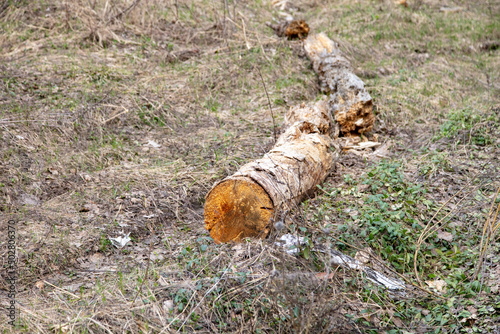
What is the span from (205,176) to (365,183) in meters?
1.72

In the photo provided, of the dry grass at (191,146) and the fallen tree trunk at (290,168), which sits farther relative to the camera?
the fallen tree trunk at (290,168)

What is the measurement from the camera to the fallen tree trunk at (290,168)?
3396 mm

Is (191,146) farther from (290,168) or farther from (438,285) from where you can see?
(438,285)

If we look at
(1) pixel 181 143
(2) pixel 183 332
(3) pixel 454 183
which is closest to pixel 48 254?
(2) pixel 183 332

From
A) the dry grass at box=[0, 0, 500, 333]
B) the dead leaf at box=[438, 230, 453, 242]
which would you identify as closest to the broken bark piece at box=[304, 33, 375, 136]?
the dry grass at box=[0, 0, 500, 333]

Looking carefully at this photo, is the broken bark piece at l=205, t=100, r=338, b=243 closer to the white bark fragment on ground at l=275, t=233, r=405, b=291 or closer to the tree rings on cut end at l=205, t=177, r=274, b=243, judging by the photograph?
the tree rings on cut end at l=205, t=177, r=274, b=243

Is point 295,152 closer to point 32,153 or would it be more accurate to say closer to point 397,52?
point 32,153

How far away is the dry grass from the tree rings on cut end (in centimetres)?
16

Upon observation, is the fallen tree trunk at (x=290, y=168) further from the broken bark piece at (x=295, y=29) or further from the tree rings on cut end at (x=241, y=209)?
the broken bark piece at (x=295, y=29)

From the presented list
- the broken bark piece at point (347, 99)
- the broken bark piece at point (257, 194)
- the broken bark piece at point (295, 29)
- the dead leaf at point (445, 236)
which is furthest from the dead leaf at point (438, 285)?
the broken bark piece at point (295, 29)

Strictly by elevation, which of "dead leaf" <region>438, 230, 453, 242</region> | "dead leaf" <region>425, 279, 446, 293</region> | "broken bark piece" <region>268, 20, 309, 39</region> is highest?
"broken bark piece" <region>268, 20, 309, 39</region>

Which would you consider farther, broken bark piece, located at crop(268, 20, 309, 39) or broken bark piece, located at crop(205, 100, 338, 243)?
broken bark piece, located at crop(268, 20, 309, 39)

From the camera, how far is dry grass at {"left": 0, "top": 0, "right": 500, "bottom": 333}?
2717 mm

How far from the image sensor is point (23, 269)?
325 cm
